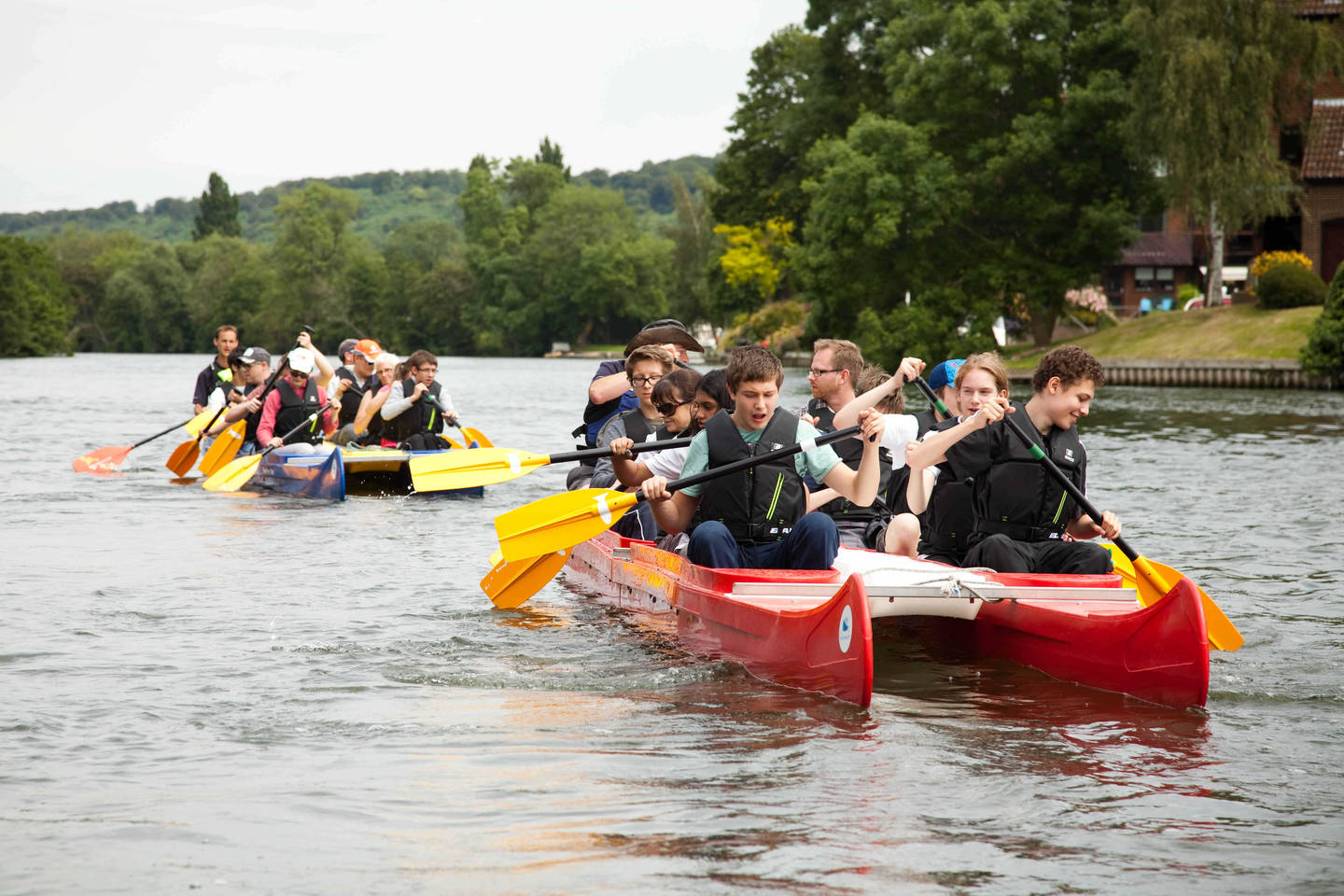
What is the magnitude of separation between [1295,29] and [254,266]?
254ft

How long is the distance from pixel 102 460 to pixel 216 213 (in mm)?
118485

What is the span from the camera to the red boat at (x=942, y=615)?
571 centimetres

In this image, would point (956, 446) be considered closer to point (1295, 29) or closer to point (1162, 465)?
point (1162, 465)

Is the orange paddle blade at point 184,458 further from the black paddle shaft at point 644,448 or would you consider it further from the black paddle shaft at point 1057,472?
the black paddle shaft at point 1057,472

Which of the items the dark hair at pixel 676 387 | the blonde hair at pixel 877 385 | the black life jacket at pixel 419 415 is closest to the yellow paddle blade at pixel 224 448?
the black life jacket at pixel 419 415

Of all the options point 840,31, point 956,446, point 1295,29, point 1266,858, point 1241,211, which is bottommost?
point 1266,858

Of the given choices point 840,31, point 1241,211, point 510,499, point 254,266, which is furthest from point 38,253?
point 510,499

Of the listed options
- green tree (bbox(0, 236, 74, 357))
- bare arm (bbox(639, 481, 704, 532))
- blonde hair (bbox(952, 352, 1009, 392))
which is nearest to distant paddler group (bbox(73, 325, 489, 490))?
bare arm (bbox(639, 481, 704, 532))

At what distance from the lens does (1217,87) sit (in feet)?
110

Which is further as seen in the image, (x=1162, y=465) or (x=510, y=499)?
(x=1162, y=465)

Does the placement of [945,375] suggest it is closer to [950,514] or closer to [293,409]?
[950,514]

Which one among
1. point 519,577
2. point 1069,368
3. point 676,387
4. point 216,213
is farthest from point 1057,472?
point 216,213

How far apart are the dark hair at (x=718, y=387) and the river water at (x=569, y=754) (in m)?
1.28

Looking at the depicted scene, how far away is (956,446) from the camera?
652cm
